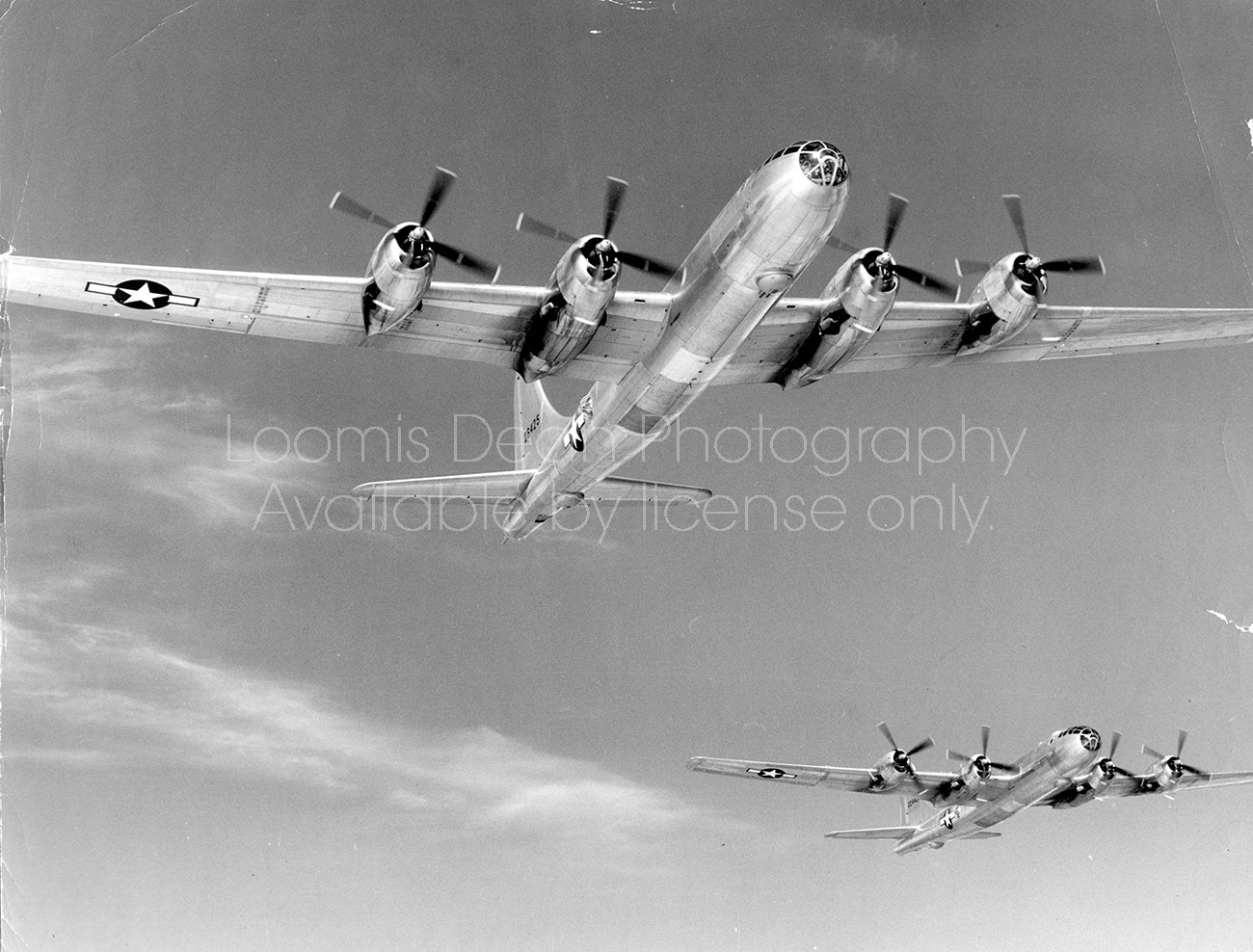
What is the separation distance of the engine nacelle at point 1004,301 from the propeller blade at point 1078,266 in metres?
0.25

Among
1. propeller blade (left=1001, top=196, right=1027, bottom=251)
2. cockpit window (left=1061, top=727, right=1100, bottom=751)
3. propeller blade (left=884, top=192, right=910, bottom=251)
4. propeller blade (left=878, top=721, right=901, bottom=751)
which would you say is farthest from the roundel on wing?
cockpit window (left=1061, top=727, right=1100, bottom=751)

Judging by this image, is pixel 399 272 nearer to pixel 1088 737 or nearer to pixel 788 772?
pixel 788 772

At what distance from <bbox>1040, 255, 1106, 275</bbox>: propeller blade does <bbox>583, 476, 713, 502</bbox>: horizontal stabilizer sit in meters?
7.30

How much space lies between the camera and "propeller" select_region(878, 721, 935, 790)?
1850 cm

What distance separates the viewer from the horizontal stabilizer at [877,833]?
22.5 metres

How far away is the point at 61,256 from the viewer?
14305 millimetres

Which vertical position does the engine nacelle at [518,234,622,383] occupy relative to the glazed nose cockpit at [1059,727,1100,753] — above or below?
above

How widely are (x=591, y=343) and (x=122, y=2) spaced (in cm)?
848

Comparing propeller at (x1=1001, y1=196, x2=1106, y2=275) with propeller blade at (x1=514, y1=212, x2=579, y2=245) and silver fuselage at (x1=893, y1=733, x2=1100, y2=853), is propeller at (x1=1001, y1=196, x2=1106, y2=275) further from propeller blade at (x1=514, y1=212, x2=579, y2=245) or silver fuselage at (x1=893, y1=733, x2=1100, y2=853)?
silver fuselage at (x1=893, y1=733, x2=1100, y2=853)

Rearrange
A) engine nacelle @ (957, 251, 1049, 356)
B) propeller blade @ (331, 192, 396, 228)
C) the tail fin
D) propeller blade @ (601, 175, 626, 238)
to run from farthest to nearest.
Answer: the tail fin → engine nacelle @ (957, 251, 1049, 356) → propeller blade @ (601, 175, 626, 238) → propeller blade @ (331, 192, 396, 228)

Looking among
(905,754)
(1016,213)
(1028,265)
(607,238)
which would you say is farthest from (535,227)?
(905,754)

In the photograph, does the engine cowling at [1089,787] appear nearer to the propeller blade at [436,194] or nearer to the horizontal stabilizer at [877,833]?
the horizontal stabilizer at [877,833]

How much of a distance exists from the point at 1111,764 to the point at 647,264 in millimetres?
15277

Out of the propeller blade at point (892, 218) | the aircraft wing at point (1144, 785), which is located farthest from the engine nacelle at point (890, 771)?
the propeller blade at point (892, 218)
